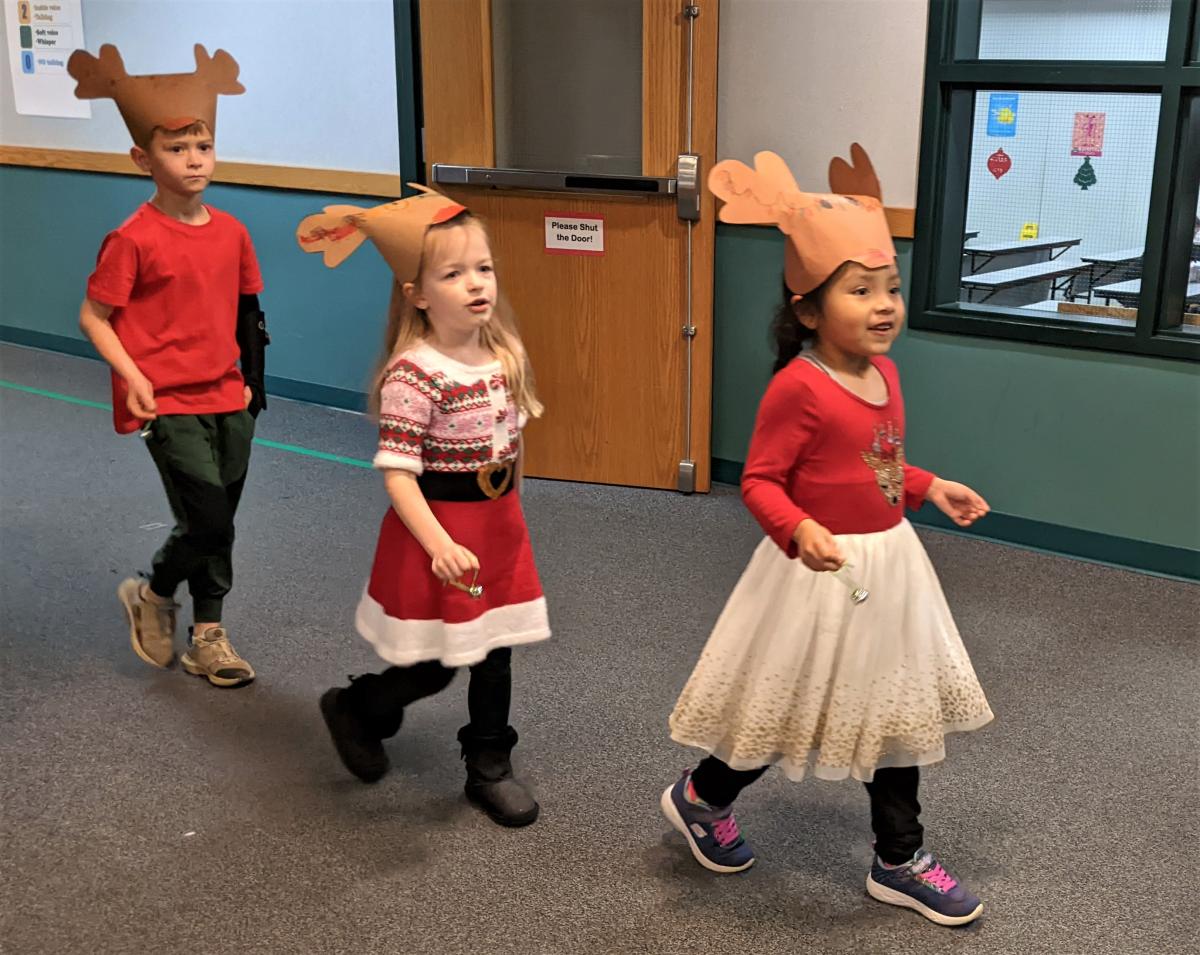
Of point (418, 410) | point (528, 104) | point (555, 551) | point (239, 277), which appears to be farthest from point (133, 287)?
point (528, 104)

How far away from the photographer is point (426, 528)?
1994 mm

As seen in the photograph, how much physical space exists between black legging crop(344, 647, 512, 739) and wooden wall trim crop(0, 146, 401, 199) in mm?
2610

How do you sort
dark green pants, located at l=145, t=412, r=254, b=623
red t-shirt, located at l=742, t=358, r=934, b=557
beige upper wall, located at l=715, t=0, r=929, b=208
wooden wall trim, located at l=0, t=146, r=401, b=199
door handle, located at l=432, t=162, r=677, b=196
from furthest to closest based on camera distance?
wooden wall trim, located at l=0, t=146, r=401, b=199, door handle, located at l=432, t=162, r=677, b=196, beige upper wall, located at l=715, t=0, r=929, b=208, dark green pants, located at l=145, t=412, r=254, b=623, red t-shirt, located at l=742, t=358, r=934, b=557

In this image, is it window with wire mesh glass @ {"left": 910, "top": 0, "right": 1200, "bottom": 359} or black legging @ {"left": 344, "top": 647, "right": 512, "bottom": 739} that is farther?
window with wire mesh glass @ {"left": 910, "top": 0, "right": 1200, "bottom": 359}

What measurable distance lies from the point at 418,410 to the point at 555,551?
1.59m

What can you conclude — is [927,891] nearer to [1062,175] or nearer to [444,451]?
[444,451]

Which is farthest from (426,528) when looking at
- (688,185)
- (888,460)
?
(688,185)

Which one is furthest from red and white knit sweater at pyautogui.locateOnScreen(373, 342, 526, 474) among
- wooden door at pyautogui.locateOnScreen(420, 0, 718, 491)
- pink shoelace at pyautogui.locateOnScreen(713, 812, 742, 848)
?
wooden door at pyautogui.locateOnScreen(420, 0, 718, 491)

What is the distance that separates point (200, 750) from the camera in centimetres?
259

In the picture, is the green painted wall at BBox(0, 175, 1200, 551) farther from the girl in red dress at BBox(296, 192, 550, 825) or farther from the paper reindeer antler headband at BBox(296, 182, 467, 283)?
the paper reindeer antler headband at BBox(296, 182, 467, 283)

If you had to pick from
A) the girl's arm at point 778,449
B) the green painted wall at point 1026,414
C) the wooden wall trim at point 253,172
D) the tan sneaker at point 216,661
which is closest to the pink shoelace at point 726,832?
the girl's arm at point 778,449

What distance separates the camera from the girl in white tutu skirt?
1886 millimetres

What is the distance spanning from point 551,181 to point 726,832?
2.30m

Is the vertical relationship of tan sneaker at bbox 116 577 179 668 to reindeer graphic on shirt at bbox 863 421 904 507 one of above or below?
below
